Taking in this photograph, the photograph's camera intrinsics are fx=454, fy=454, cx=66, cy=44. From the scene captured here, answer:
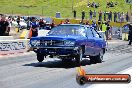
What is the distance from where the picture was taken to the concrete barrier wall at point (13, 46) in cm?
2348

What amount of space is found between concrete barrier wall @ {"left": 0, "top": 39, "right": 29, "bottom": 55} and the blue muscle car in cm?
662

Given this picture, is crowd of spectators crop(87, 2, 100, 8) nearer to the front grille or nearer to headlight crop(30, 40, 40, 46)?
headlight crop(30, 40, 40, 46)

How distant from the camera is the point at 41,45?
1593cm

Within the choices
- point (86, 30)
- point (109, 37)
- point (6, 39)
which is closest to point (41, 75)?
point (86, 30)

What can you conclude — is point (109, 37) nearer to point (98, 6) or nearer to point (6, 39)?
point (6, 39)

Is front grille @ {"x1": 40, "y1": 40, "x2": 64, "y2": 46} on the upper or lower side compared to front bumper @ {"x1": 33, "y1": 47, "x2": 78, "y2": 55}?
upper

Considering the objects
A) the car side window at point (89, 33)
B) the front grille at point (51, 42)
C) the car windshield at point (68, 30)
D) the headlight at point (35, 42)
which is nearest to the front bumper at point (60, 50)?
the front grille at point (51, 42)

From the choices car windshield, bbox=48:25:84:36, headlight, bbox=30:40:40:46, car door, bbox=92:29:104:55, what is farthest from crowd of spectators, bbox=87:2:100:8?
headlight, bbox=30:40:40:46

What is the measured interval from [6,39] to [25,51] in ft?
6.54

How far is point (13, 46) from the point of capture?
80.7 ft

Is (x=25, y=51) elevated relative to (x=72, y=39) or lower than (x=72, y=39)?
lower

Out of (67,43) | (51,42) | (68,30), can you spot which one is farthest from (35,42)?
(68,30)

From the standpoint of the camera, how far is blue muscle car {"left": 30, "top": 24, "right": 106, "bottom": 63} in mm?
15719

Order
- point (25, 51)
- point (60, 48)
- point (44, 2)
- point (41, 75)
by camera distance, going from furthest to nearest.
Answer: point (44, 2) → point (25, 51) → point (60, 48) → point (41, 75)
